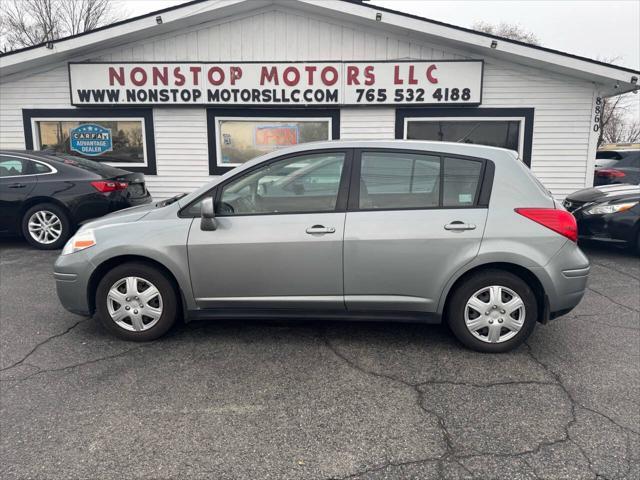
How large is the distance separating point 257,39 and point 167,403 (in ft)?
26.7

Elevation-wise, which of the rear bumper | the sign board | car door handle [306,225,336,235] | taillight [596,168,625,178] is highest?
the sign board

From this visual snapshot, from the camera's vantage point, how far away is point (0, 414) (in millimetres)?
3000

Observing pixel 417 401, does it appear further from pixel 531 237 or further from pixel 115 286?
pixel 115 286

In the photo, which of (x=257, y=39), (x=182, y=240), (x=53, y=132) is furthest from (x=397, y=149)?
(x=53, y=132)

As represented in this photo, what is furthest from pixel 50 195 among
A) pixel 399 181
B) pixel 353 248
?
pixel 399 181

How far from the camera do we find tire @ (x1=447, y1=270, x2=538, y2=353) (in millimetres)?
3760

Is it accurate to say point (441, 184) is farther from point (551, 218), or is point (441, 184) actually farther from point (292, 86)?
point (292, 86)

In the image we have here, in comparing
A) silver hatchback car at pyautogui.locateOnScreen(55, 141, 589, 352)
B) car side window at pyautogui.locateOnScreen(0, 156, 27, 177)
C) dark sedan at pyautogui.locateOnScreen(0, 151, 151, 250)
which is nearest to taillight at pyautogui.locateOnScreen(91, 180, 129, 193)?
dark sedan at pyautogui.locateOnScreen(0, 151, 151, 250)

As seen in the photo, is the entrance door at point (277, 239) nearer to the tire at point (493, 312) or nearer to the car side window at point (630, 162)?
the tire at point (493, 312)

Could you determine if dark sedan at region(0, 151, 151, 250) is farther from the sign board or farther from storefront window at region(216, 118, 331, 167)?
storefront window at region(216, 118, 331, 167)

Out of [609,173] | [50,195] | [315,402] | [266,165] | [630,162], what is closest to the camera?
[315,402]

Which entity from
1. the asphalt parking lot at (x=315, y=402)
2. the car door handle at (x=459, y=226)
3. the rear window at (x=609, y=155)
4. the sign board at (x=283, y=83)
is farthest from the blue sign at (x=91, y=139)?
the rear window at (x=609, y=155)

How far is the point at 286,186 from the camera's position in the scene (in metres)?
3.92

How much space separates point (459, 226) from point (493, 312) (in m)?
0.71
